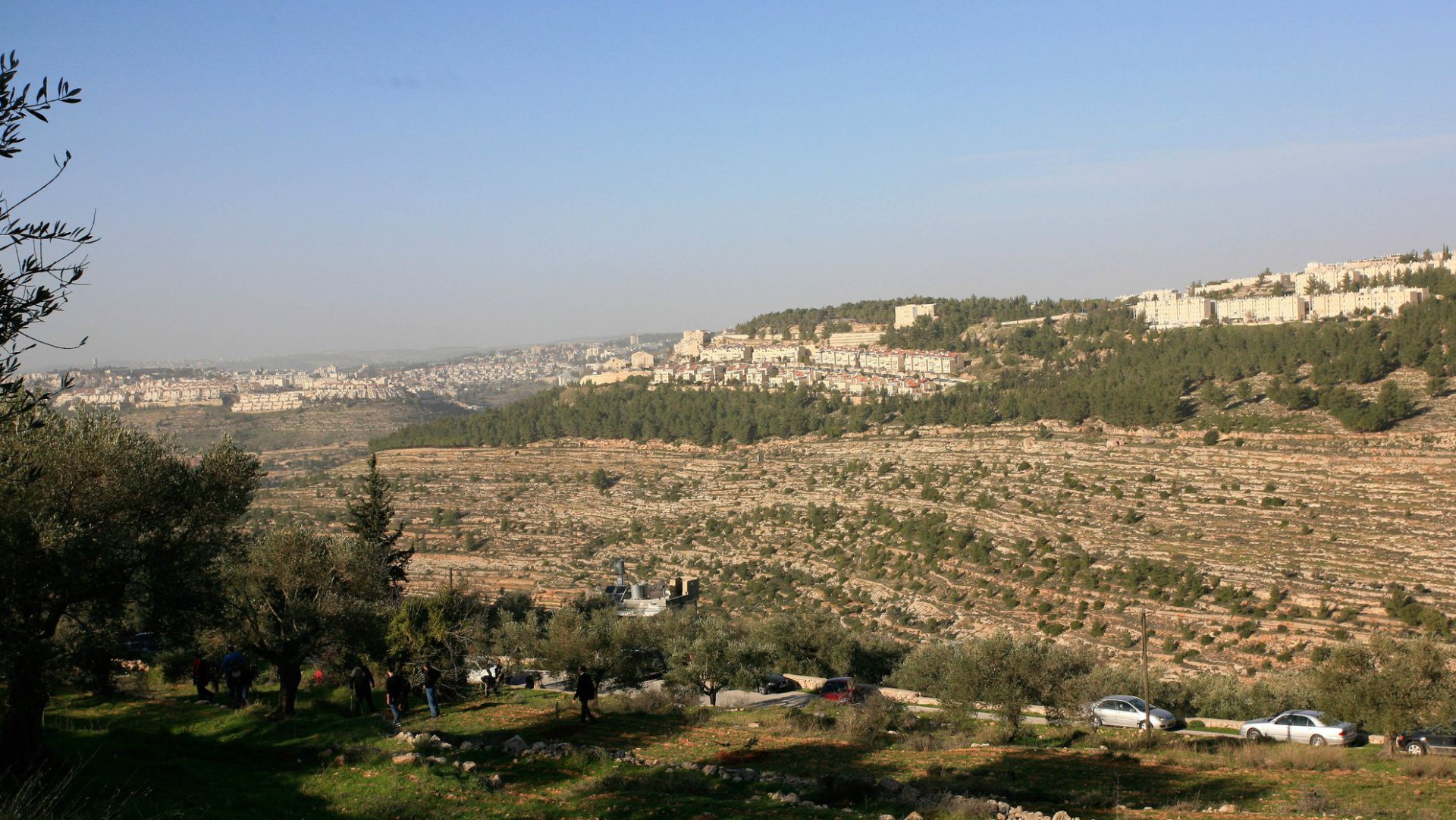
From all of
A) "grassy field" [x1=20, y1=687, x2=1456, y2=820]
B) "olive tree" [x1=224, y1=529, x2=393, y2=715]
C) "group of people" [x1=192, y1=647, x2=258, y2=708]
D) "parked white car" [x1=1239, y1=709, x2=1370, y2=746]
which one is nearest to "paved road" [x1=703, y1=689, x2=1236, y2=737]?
"parked white car" [x1=1239, y1=709, x2=1370, y2=746]

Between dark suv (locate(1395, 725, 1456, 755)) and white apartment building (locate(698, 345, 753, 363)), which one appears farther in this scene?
white apartment building (locate(698, 345, 753, 363))

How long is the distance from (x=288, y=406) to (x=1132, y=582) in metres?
119

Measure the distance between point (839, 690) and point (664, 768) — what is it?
12103 millimetres

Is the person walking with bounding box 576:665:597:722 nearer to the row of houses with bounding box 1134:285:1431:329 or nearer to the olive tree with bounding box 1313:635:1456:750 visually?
the olive tree with bounding box 1313:635:1456:750

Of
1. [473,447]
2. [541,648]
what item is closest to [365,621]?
[541,648]

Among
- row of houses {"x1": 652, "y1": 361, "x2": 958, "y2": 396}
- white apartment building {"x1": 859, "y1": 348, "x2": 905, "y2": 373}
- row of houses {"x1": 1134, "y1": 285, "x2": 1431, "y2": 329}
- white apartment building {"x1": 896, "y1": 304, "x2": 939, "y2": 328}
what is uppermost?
white apartment building {"x1": 896, "y1": 304, "x2": 939, "y2": 328}

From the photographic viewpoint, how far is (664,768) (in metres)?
12.9

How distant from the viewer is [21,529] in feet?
35.2

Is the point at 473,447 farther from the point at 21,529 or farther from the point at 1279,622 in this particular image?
the point at 21,529

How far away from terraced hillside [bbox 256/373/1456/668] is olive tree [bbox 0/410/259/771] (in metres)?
13.3

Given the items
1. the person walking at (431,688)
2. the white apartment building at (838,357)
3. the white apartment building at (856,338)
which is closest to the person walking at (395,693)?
the person walking at (431,688)

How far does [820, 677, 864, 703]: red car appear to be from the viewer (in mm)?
23409

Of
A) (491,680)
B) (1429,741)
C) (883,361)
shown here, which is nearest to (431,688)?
(491,680)

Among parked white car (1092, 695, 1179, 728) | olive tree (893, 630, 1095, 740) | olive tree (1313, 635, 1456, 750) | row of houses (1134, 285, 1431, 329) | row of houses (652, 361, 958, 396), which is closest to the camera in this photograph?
olive tree (1313, 635, 1456, 750)
